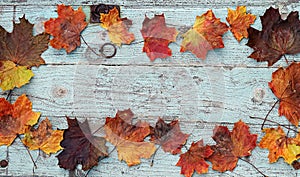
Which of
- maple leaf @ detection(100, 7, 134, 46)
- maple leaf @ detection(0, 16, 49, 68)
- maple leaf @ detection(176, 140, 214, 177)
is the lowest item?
maple leaf @ detection(176, 140, 214, 177)

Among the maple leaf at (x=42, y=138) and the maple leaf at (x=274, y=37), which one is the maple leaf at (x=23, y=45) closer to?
the maple leaf at (x=42, y=138)

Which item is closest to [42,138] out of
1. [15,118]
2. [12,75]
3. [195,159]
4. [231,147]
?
[15,118]

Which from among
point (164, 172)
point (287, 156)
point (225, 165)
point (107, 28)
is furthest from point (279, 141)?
point (107, 28)

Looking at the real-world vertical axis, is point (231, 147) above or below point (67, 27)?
below

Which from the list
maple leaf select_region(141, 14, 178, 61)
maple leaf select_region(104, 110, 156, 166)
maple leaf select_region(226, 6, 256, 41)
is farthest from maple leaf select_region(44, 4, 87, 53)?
maple leaf select_region(226, 6, 256, 41)

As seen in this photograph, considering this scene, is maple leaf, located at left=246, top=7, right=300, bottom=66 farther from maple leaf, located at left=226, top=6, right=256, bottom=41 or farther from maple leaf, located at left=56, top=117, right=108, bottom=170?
maple leaf, located at left=56, top=117, right=108, bottom=170

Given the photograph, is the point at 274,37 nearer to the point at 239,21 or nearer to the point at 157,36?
the point at 239,21

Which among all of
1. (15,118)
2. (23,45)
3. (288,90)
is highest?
(23,45)
